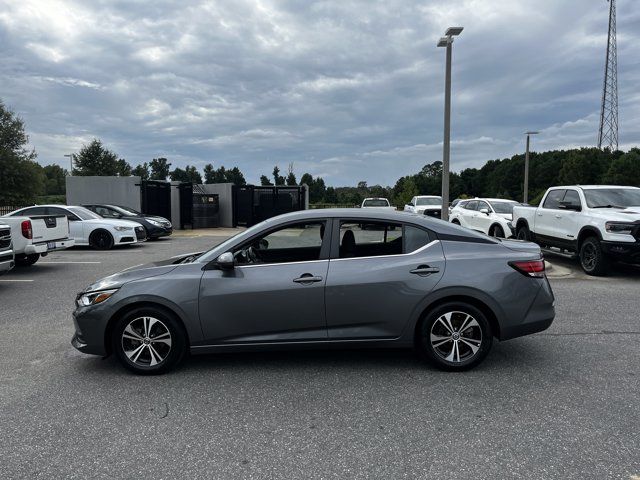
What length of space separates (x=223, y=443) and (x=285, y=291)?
1418 mm

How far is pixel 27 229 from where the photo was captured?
9.95m

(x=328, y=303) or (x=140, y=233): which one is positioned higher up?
(x=328, y=303)

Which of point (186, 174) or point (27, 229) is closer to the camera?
point (27, 229)

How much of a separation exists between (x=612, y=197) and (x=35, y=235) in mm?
12370

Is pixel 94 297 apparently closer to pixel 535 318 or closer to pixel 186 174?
pixel 535 318

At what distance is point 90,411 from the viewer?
3.65m

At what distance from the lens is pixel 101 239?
15211 millimetres

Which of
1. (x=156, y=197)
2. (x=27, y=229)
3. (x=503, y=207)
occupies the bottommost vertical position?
(x=27, y=229)

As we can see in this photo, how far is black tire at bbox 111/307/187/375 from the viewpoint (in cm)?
428

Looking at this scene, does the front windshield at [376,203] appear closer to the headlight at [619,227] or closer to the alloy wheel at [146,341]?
the headlight at [619,227]

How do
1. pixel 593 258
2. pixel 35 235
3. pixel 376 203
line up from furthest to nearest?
pixel 376 203
pixel 35 235
pixel 593 258

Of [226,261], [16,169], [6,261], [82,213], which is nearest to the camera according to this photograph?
[226,261]

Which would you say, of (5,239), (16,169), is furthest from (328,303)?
(16,169)

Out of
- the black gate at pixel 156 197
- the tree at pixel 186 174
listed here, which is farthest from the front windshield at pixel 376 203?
the tree at pixel 186 174
